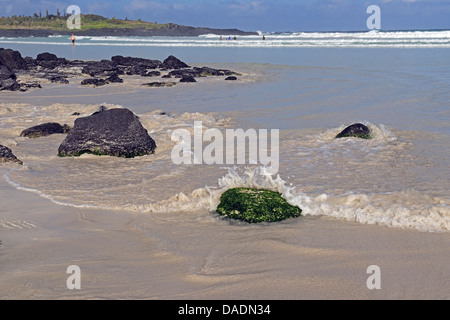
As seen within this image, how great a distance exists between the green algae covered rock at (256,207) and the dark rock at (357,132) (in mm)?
3547

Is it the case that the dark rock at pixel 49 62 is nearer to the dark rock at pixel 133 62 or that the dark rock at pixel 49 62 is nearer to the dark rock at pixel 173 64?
the dark rock at pixel 133 62

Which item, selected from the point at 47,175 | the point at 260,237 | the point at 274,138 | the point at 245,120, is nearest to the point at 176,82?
the point at 245,120

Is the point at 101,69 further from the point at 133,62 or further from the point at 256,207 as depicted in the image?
the point at 256,207

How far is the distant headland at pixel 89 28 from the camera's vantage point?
10769 cm

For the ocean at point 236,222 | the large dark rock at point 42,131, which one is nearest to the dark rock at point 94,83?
the ocean at point 236,222

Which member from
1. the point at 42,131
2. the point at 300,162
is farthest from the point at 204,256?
the point at 42,131

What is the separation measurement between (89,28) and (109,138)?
11647 centimetres

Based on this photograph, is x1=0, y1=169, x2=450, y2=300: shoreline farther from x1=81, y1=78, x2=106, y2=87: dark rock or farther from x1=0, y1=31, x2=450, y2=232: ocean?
x1=81, y1=78, x2=106, y2=87: dark rock

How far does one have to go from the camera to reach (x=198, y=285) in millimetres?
3498

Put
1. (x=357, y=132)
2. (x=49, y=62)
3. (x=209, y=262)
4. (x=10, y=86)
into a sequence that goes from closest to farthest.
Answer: (x=209, y=262) → (x=357, y=132) → (x=10, y=86) → (x=49, y=62)

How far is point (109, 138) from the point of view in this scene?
7.98 m

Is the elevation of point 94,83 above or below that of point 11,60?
below
